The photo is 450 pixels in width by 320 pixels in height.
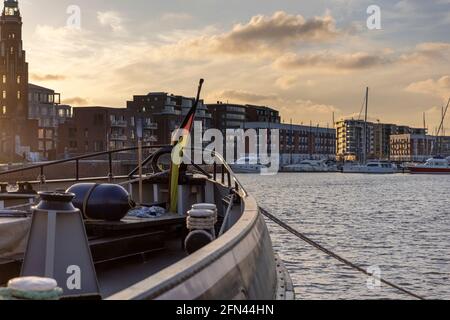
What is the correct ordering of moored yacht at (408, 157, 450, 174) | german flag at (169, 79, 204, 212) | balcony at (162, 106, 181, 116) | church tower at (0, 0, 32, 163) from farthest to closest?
moored yacht at (408, 157, 450, 174)
balcony at (162, 106, 181, 116)
church tower at (0, 0, 32, 163)
german flag at (169, 79, 204, 212)

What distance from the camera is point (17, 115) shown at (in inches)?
4941

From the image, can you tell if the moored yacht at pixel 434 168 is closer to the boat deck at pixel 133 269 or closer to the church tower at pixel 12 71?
the church tower at pixel 12 71

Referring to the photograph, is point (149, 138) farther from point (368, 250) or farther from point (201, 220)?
point (201, 220)

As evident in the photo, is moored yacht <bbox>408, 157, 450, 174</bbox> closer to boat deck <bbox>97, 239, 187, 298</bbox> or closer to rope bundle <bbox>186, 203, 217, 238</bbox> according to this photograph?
boat deck <bbox>97, 239, 187, 298</bbox>

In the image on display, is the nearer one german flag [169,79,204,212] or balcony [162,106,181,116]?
german flag [169,79,204,212]

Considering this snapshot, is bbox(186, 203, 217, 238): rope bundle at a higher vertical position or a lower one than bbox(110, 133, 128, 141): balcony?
lower

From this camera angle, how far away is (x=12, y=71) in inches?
4961

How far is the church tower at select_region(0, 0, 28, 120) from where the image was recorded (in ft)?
413

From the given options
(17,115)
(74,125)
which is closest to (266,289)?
(17,115)

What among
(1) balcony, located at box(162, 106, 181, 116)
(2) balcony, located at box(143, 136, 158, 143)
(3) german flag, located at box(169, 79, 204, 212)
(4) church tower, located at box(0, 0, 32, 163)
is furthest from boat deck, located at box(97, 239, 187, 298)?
(1) balcony, located at box(162, 106, 181, 116)

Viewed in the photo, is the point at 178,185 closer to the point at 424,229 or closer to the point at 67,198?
the point at 67,198

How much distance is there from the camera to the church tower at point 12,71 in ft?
413

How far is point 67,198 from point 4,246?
224 cm

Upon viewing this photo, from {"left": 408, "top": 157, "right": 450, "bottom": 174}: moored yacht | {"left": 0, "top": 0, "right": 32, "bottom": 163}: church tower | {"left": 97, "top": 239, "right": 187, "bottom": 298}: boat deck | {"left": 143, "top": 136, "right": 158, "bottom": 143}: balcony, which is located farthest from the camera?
{"left": 408, "top": 157, "right": 450, "bottom": 174}: moored yacht
